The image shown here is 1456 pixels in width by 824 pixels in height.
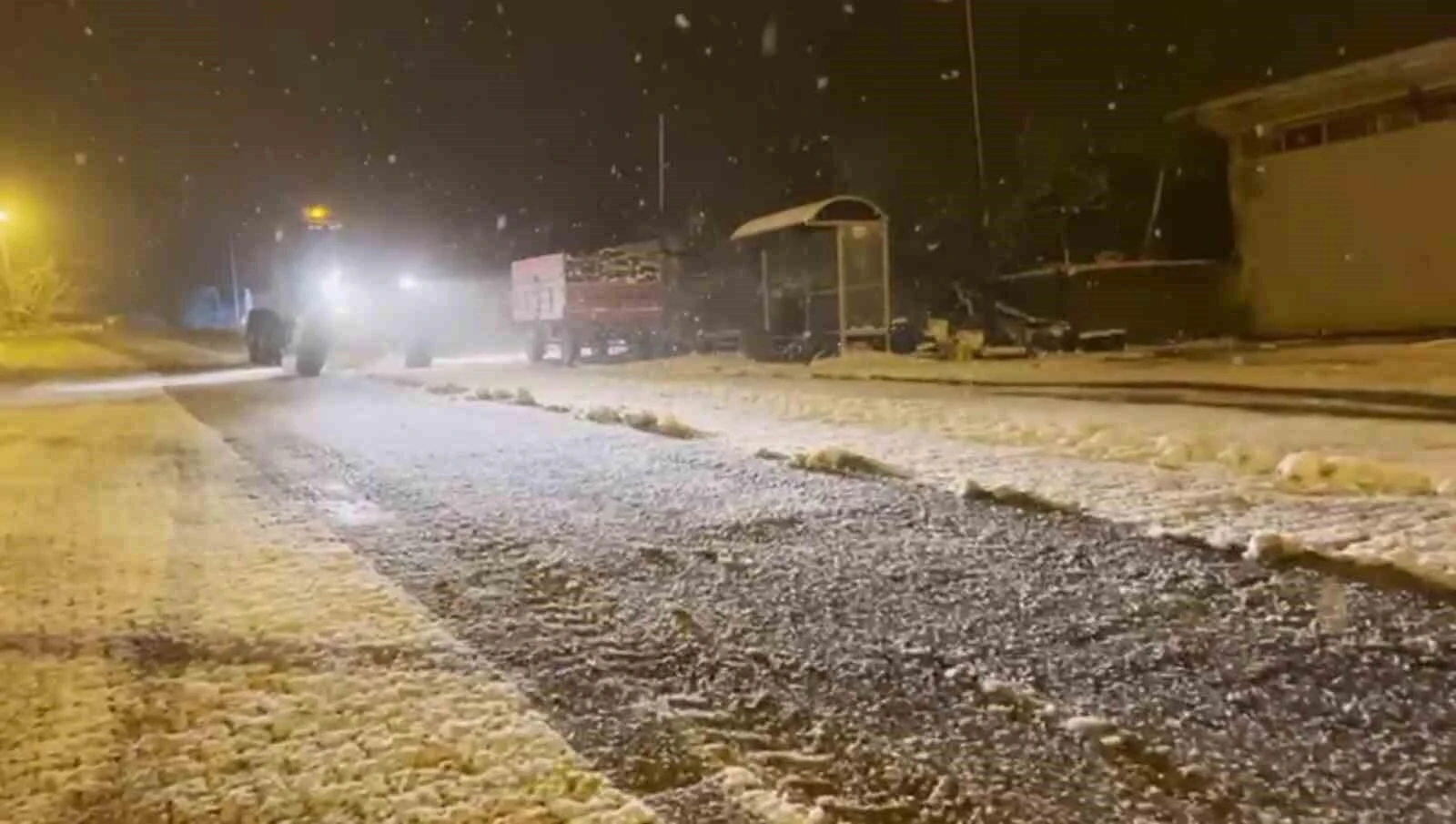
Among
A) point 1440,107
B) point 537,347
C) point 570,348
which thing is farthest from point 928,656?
point 537,347

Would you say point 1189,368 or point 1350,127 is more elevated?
point 1350,127

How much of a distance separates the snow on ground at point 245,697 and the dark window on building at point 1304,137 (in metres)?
25.7

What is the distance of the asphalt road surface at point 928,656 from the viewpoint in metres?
3.91

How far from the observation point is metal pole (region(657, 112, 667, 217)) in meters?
44.2

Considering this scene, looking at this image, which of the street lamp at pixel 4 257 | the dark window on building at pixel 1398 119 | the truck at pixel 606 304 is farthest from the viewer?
the street lamp at pixel 4 257

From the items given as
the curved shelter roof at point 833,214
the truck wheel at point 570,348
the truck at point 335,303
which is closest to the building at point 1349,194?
the curved shelter roof at point 833,214

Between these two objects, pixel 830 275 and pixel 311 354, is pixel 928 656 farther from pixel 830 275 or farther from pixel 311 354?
pixel 311 354

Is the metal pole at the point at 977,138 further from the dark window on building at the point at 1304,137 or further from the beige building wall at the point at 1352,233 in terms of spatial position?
the dark window on building at the point at 1304,137

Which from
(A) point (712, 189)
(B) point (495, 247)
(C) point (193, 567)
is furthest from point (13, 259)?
(C) point (193, 567)

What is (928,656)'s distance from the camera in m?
5.25

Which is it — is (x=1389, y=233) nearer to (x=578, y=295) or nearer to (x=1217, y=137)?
(x=1217, y=137)

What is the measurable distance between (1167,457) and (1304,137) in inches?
854

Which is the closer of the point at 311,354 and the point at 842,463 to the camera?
the point at 842,463

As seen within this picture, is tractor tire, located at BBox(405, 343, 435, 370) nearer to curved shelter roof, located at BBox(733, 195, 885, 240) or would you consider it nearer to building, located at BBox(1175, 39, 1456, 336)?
curved shelter roof, located at BBox(733, 195, 885, 240)
